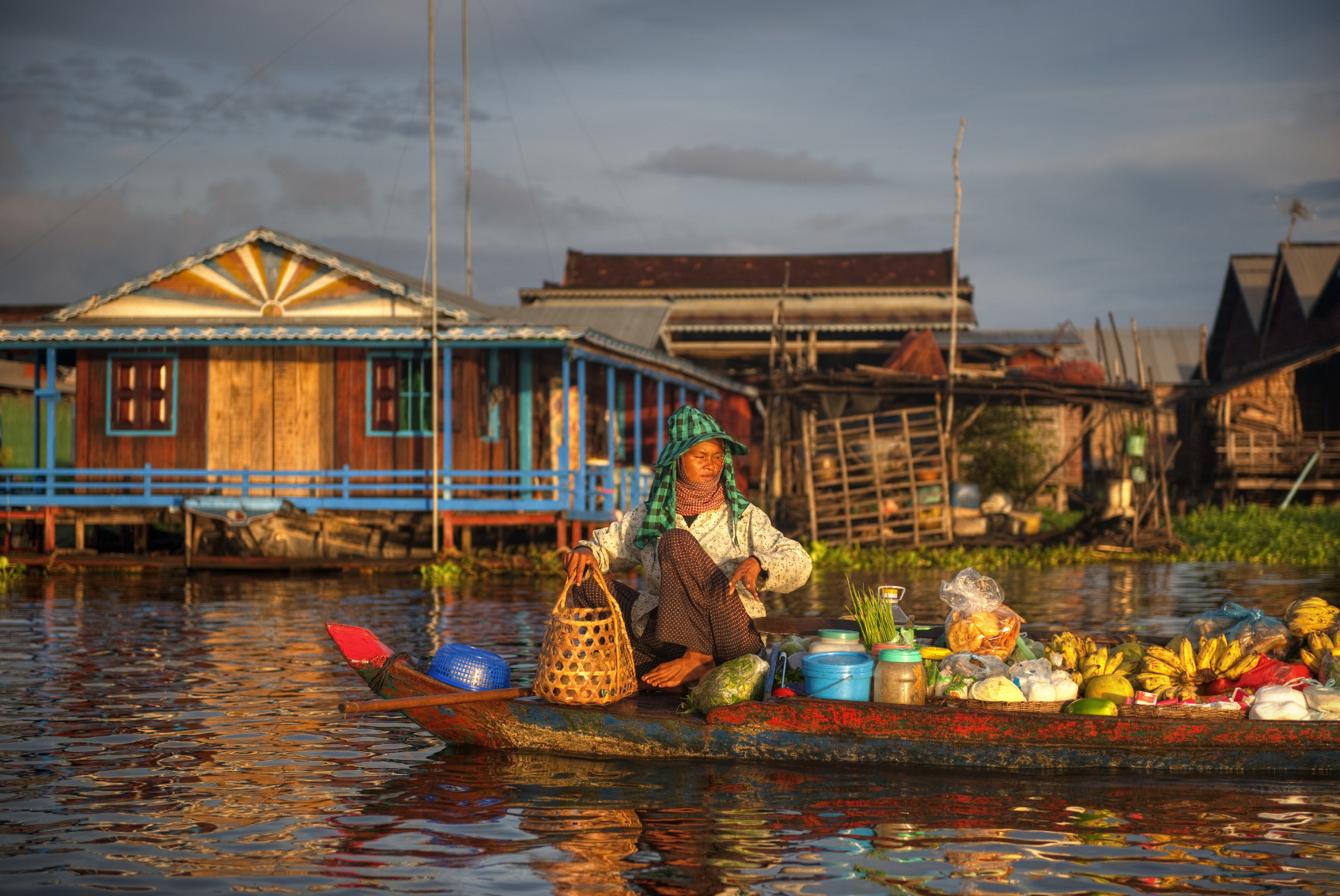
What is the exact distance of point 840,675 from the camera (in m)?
6.60

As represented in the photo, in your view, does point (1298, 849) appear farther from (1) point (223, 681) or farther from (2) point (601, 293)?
(2) point (601, 293)

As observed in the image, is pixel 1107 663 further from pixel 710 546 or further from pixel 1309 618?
pixel 710 546

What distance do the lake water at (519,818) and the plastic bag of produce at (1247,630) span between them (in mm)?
1043

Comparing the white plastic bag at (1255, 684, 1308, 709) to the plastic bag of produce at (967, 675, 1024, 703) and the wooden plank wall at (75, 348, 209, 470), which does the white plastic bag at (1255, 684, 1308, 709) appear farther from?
the wooden plank wall at (75, 348, 209, 470)

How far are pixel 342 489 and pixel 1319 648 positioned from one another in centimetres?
1425

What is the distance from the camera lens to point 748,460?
30516mm

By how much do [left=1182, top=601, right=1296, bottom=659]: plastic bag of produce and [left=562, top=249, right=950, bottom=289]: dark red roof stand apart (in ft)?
89.1

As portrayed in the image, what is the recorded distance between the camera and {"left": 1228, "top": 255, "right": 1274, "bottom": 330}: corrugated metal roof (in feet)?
122

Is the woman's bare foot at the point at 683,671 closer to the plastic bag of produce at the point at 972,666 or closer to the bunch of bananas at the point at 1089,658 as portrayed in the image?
the plastic bag of produce at the point at 972,666

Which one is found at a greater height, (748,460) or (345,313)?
(345,313)

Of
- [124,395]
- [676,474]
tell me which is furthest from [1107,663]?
[124,395]

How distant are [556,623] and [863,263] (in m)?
31.1

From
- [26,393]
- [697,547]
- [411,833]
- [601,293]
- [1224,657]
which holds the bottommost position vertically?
[411,833]

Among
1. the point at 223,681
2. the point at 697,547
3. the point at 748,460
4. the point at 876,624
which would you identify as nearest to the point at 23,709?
the point at 223,681
